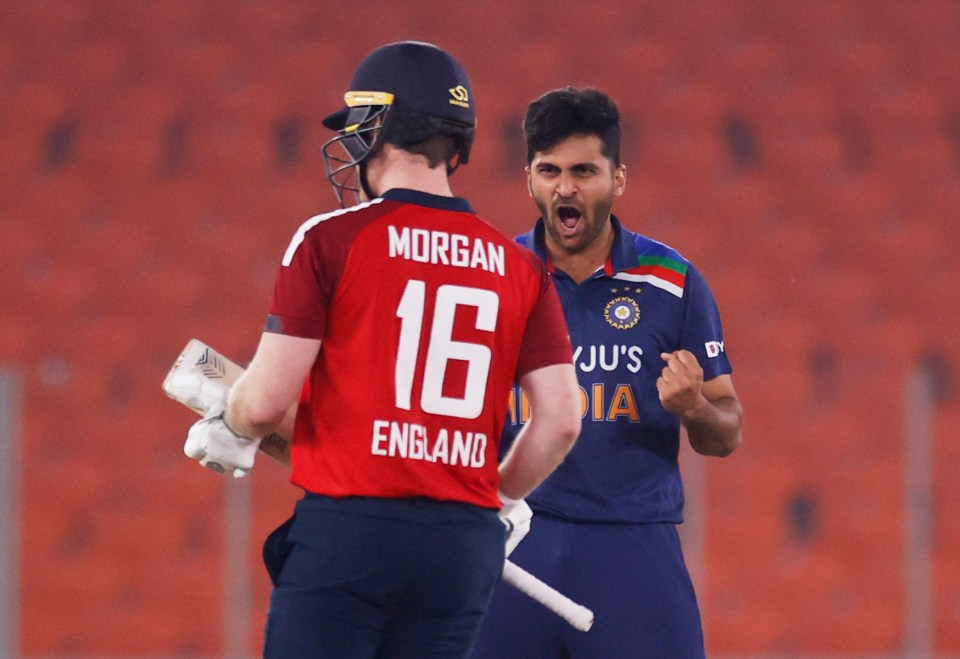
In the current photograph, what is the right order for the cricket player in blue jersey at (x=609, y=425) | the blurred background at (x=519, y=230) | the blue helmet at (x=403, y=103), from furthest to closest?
the blurred background at (x=519, y=230) < the cricket player in blue jersey at (x=609, y=425) < the blue helmet at (x=403, y=103)

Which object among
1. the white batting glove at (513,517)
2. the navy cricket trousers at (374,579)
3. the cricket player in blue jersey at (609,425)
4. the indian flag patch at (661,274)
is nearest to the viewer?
the navy cricket trousers at (374,579)

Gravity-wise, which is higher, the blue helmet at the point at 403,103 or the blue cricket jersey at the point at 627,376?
the blue helmet at the point at 403,103

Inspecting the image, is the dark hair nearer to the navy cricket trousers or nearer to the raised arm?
the raised arm

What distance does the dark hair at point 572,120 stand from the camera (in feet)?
8.24

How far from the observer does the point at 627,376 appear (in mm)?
2510

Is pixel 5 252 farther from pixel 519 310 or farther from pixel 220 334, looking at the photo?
pixel 519 310

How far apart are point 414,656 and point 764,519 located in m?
3.97

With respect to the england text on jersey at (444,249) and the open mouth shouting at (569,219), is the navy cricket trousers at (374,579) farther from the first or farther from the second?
the open mouth shouting at (569,219)

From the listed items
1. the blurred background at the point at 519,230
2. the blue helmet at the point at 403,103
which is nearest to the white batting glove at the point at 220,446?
the blue helmet at the point at 403,103

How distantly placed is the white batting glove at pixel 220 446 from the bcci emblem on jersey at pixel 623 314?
2.69ft

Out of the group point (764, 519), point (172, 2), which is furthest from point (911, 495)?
point (172, 2)

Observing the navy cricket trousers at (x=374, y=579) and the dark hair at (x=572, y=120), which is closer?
the navy cricket trousers at (x=374, y=579)

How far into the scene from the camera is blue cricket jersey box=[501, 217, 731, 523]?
8.15 ft

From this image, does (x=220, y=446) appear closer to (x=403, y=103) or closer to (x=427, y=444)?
(x=427, y=444)
